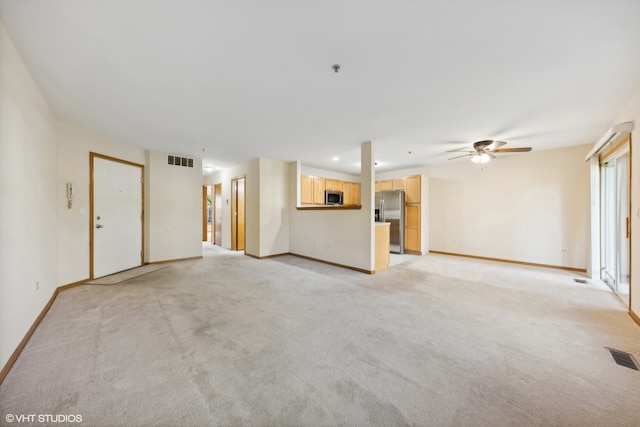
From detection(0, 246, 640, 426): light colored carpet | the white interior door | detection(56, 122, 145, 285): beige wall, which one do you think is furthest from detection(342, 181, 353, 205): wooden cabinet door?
detection(56, 122, 145, 285): beige wall

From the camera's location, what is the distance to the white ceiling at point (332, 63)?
1.57m

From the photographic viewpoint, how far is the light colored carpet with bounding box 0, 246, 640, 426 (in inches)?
55.2

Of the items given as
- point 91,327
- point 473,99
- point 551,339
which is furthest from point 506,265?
point 91,327

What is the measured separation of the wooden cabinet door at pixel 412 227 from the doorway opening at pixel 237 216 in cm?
486

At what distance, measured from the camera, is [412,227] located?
21.6ft

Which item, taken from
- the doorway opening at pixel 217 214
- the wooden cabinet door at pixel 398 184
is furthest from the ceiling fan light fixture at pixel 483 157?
the doorway opening at pixel 217 214

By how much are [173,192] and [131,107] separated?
278cm

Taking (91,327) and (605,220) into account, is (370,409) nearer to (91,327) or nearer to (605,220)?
(91,327)

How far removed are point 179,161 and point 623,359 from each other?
7.31 metres

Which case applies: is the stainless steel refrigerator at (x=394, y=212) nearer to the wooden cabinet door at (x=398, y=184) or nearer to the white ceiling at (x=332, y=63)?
the wooden cabinet door at (x=398, y=184)

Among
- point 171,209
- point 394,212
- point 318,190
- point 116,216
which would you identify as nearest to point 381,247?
point 394,212

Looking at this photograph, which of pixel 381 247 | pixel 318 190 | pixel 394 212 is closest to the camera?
pixel 381 247

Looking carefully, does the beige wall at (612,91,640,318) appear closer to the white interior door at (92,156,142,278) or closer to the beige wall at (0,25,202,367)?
the beige wall at (0,25,202,367)

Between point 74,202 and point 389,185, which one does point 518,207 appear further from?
point 74,202
